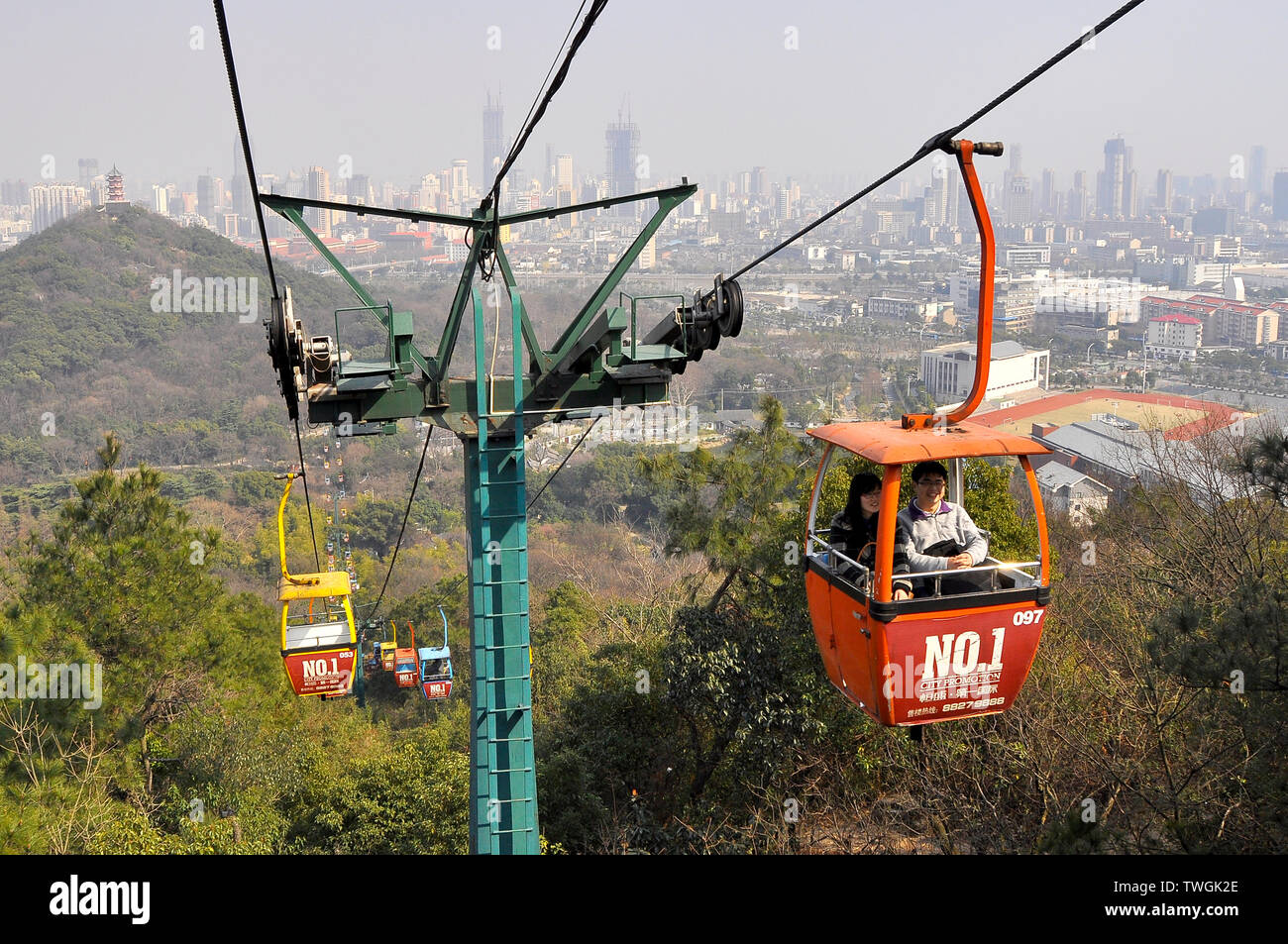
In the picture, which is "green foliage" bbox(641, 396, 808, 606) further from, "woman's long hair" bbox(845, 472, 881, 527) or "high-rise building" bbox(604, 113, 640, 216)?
"high-rise building" bbox(604, 113, 640, 216)

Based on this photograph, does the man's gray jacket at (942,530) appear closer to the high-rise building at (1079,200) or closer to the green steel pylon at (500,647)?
the green steel pylon at (500,647)

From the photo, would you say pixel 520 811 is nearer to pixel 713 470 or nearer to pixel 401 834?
pixel 401 834

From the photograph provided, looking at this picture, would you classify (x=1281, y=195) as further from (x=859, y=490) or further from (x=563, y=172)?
(x=859, y=490)

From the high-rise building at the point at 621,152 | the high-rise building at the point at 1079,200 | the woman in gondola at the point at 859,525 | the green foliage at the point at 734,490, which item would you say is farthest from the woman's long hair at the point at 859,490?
the high-rise building at the point at 1079,200

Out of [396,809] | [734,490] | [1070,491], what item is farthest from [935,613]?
[1070,491]

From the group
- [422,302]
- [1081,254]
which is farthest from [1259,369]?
[1081,254]
